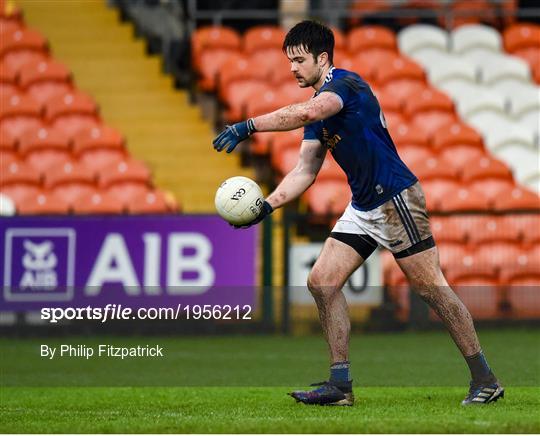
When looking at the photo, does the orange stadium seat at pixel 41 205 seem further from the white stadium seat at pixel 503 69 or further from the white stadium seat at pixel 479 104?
the white stadium seat at pixel 503 69

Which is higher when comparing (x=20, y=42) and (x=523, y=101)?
(x=20, y=42)

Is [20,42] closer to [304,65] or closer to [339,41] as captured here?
[339,41]

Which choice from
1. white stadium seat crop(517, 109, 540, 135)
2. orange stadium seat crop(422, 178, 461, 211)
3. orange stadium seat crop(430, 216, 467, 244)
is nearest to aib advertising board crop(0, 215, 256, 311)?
orange stadium seat crop(430, 216, 467, 244)

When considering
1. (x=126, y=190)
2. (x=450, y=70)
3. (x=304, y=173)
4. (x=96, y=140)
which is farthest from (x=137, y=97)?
(x=304, y=173)

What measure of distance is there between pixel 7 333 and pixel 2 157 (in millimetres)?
3517

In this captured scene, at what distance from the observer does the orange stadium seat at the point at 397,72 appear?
64.4 ft

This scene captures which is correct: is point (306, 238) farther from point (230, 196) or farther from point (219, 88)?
point (230, 196)

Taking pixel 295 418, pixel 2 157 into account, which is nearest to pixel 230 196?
pixel 295 418

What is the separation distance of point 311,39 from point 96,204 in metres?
7.87

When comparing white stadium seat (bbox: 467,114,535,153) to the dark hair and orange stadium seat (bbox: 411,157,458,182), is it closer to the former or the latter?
orange stadium seat (bbox: 411,157,458,182)

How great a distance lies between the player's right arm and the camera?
8.34 m

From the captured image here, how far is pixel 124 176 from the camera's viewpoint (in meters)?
16.5

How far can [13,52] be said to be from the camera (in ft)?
62.8

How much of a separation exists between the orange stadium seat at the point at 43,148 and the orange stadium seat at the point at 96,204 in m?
1.56
